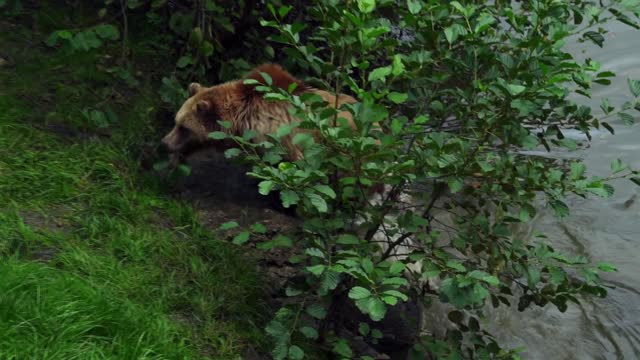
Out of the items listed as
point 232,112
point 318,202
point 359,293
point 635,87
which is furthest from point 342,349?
point 232,112

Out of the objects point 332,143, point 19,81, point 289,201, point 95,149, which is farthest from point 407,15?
point 19,81

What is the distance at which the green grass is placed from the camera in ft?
11.7

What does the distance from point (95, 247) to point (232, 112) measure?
162 centimetres

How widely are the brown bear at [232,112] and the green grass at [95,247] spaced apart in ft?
1.02

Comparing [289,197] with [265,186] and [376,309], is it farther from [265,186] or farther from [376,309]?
[376,309]

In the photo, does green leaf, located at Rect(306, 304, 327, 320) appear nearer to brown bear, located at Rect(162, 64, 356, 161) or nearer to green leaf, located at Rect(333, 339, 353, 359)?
green leaf, located at Rect(333, 339, 353, 359)

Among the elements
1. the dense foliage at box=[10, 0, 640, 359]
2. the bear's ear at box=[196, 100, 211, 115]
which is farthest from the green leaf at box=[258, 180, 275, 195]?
the bear's ear at box=[196, 100, 211, 115]

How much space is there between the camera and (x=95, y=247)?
4.46 m

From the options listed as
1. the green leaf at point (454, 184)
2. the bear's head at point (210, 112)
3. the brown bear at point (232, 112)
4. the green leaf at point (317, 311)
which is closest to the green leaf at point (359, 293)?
the green leaf at point (317, 311)

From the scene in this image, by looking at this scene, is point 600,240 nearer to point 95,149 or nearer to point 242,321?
point 242,321

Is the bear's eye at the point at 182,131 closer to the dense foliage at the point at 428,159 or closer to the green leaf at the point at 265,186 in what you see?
the dense foliage at the point at 428,159

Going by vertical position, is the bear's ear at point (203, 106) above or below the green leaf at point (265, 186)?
below

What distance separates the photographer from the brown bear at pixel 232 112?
18.0 ft

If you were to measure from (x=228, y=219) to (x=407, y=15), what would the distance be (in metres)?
2.16
